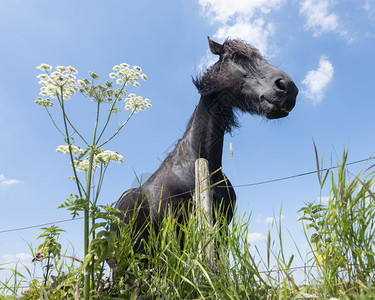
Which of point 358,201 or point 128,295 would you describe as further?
point 128,295

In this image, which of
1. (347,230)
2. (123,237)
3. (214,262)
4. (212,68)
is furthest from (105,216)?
(212,68)

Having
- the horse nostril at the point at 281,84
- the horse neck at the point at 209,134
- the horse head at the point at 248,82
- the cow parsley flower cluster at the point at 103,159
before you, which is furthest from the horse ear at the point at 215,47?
the cow parsley flower cluster at the point at 103,159

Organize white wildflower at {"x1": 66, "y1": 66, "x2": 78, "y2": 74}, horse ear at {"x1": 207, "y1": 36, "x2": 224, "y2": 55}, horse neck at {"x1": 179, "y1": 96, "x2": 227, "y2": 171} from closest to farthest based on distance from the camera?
1. white wildflower at {"x1": 66, "y1": 66, "x2": 78, "y2": 74}
2. horse neck at {"x1": 179, "y1": 96, "x2": 227, "y2": 171}
3. horse ear at {"x1": 207, "y1": 36, "x2": 224, "y2": 55}

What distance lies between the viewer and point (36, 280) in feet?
9.05

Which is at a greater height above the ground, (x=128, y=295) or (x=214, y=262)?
(x=214, y=262)

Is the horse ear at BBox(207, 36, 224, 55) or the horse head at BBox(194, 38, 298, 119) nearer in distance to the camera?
the horse head at BBox(194, 38, 298, 119)

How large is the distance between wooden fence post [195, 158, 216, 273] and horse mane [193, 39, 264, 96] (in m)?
1.00

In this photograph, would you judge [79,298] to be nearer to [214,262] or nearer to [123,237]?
[123,237]

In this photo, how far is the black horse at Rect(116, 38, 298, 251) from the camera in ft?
11.5

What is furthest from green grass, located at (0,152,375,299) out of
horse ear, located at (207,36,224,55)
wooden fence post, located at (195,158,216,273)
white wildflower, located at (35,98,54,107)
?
horse ear, located at (207,36,224,55)

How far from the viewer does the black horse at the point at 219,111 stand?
11.5 ft

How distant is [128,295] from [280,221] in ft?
3.91

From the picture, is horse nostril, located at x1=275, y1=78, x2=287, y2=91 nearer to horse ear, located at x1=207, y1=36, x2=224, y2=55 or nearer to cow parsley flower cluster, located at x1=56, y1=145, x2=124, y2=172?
horse ear, located at x1=207, y1=36, x2=224, y2=55

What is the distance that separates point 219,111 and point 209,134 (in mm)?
295
